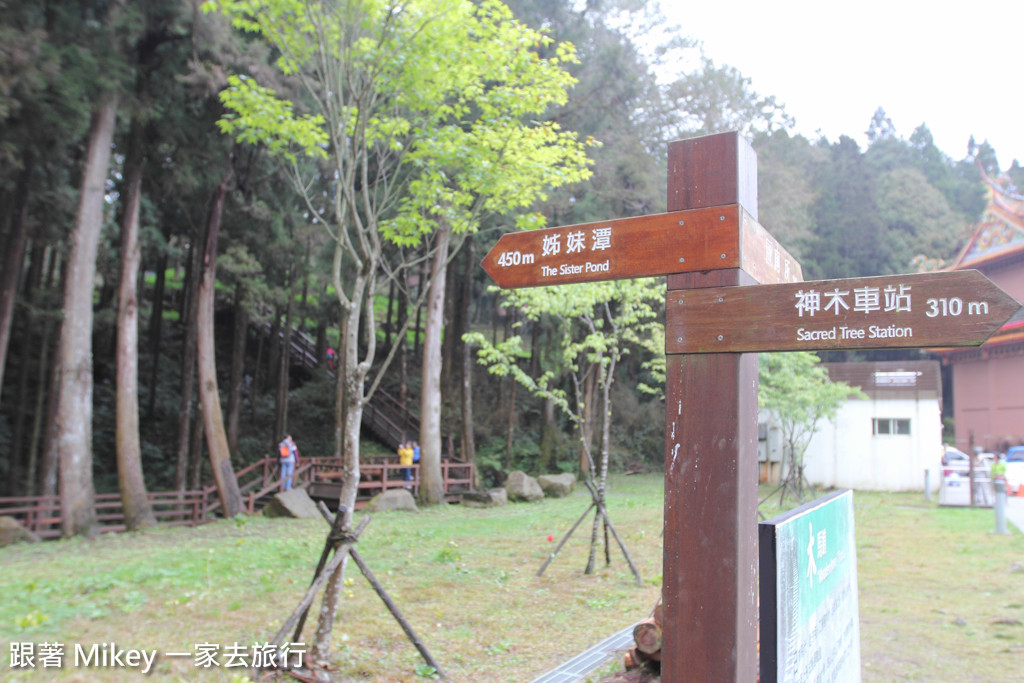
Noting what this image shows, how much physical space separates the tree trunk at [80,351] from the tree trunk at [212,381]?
97.5 inches

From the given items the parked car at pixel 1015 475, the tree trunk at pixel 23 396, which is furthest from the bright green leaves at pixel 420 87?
the parked car at pixel 1015 475

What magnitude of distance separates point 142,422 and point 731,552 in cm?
2303

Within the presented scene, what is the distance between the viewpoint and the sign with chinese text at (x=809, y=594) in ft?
7.56

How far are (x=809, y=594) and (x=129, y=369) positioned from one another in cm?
1246

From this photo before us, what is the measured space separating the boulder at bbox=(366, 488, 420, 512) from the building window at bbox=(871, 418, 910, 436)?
15655 millimetres

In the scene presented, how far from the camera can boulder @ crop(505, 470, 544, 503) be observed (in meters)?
17.6

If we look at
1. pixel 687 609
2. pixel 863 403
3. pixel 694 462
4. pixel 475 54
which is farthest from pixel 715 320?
pixel 863 403

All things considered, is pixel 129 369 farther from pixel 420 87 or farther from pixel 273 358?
pixel 273 358

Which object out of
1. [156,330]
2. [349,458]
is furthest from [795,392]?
[156,330]

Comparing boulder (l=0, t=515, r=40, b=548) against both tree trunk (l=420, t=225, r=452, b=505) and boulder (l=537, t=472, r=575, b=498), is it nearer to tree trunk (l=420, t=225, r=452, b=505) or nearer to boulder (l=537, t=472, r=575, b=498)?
tree trunk (l=420, t=225, r=452, b=505)

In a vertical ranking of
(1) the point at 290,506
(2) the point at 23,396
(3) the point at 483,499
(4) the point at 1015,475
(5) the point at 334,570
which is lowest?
(3) the point at 483,499

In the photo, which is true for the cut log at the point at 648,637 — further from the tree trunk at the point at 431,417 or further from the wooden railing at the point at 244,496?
the tree trunk at the point at 431,417

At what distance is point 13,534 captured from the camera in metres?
10.3

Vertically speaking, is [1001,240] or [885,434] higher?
[1001,240]
